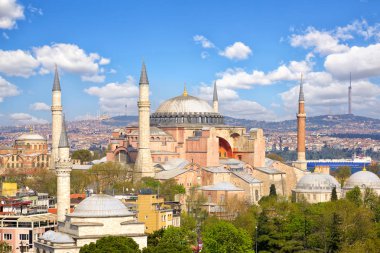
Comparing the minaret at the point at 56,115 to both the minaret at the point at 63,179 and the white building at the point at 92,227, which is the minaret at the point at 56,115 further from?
the white building at the point at 92,227

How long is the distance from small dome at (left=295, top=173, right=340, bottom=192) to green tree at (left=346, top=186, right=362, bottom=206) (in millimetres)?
2357

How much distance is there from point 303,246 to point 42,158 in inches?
1867

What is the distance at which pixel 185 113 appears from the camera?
63.7m

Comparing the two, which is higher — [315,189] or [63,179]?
[63,179]

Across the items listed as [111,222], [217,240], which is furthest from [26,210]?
[217,240]

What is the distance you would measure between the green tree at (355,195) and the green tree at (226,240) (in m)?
16.4

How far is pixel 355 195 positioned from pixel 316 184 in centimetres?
431

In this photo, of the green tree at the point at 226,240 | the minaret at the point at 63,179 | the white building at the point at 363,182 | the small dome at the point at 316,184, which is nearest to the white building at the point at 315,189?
the small dome at the point at 316,184

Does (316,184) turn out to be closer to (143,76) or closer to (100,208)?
(143,76)

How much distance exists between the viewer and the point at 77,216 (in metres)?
35.0

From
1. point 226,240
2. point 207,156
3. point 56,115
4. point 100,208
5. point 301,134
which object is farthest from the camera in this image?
point 301,134

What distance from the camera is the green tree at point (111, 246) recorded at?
31141 millimetres

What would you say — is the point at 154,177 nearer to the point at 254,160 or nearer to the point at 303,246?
the point at 254,160

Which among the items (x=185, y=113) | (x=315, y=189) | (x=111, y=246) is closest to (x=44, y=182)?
(x=185, y=113)
